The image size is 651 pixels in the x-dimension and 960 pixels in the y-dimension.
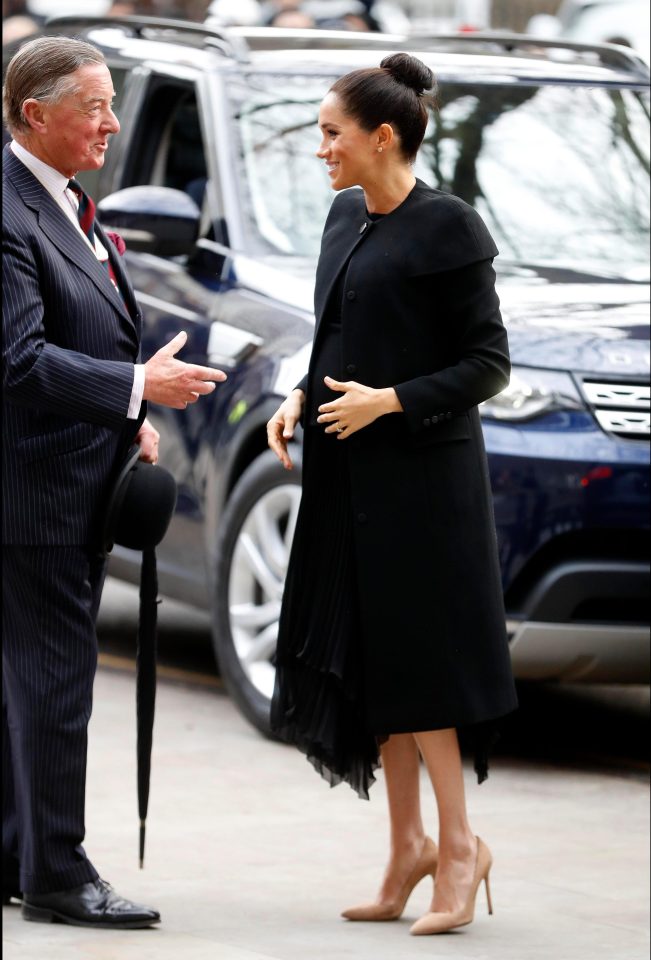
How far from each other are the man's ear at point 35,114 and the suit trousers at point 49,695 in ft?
2.77

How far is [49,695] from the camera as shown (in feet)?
14.5

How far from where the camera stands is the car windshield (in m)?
6.90

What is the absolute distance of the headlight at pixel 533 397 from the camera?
237 inches

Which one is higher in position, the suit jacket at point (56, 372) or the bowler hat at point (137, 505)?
the suit jacket at point (56, 372)

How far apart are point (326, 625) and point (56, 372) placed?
881mm

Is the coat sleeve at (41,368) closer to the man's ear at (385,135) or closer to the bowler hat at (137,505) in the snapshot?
the bowler hat at (137,505)

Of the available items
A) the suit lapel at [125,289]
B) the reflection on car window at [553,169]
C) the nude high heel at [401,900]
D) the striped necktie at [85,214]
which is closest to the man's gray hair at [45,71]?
the striped necktie at [85,214]

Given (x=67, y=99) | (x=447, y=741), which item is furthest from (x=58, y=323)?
(x=447, y=741)

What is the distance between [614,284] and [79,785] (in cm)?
287

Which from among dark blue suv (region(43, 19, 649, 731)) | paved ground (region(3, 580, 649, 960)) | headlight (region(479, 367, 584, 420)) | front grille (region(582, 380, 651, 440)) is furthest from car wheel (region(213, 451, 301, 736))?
front grille (region(582, 380, 651, 440))

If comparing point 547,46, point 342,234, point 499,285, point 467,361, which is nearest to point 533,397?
point 499,285

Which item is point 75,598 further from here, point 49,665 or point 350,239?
point 350,239

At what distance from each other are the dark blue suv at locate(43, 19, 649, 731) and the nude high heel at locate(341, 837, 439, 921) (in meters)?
1.40

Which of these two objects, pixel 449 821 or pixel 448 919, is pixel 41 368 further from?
pixel 448 919
